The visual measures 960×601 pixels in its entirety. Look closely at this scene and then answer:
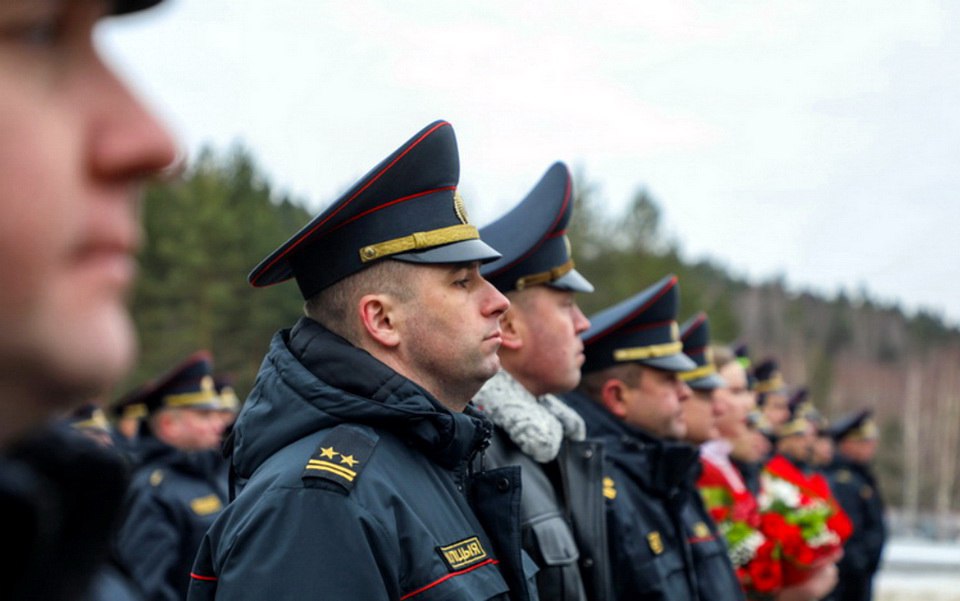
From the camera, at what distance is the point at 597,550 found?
446 cm

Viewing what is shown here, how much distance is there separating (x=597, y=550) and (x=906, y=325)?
87.3 metres

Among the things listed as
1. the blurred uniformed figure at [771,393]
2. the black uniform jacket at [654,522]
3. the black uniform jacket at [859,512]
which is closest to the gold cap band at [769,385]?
the blurred uniformed figure at [771,393]

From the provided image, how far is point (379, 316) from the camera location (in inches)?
134

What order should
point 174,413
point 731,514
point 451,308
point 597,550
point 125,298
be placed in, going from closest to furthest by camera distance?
point 125,298, point 451,308, point 597,550, point 731,514, point 174,413

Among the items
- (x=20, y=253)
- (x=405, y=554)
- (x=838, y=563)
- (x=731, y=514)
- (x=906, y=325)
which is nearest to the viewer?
(x=20, y=253)

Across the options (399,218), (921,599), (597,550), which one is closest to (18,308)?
(399,218)

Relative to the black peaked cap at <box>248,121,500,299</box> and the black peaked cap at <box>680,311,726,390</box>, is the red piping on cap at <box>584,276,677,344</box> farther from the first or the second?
the black peaked cap at <box>248,121,500,299</box>

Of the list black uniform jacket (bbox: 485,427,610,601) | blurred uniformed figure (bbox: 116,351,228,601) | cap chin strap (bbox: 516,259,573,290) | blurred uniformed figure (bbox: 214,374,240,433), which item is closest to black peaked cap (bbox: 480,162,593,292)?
cap chin strap (bbox: 516,259,573,290)

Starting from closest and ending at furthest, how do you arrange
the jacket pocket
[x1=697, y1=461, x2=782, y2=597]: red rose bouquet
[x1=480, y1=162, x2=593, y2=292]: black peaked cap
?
the jacket pocket
[x1=480, y1=162, x2=593, y2=292]: black peaked cap
[x1=697, y1=461, x2=782, y2=597]: red rose bouquet

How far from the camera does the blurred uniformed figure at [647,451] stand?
491 centimetres

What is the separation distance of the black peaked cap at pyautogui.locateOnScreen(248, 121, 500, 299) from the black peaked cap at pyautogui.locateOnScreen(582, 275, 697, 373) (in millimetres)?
2356

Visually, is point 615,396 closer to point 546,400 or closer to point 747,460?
point 546,400

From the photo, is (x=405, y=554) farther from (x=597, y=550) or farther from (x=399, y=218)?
(x=597, y=550)

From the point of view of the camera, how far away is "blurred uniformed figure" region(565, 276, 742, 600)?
491cm
